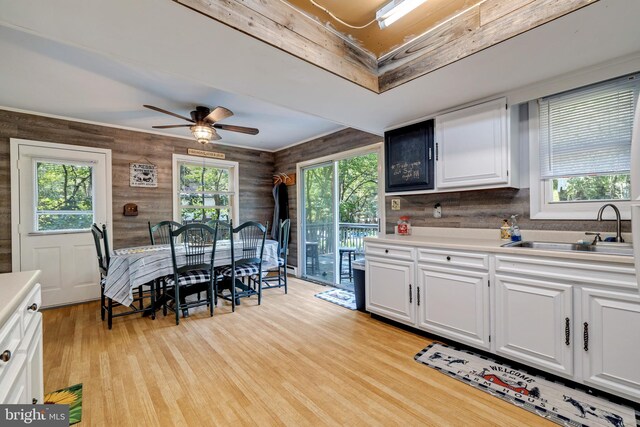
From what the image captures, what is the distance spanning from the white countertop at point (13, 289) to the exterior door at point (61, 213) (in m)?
2.82

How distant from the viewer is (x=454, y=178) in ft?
8.61

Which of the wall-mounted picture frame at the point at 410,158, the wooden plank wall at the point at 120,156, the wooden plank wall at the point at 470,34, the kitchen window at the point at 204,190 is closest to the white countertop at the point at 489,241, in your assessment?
the wall-mounted picture frame at the point at 410,158

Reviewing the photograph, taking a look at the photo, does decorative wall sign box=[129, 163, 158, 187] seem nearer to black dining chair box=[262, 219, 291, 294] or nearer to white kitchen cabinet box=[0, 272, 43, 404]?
black dining chair box=[262, 219, 291, 294]

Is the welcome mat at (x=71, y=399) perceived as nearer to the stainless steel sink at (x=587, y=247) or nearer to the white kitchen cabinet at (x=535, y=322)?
the white kitchen cabinet at (x=535, y=322)

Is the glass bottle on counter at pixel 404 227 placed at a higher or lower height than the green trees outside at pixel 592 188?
lower

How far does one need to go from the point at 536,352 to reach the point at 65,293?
507 cm

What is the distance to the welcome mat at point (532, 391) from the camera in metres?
1.55

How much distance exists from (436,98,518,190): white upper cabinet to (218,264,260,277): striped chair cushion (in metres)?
2.41

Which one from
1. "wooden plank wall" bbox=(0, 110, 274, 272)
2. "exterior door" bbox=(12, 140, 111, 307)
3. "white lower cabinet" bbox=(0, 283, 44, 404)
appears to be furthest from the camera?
"exterior door" bbox=(12, 140, 111, 307)

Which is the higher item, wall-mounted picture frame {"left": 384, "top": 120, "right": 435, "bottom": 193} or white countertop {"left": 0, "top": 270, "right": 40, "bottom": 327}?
wall-mounted picture frame {"left": 384, "top": 120, "right": 435, "bottom": 193}

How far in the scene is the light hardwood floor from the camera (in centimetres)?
162

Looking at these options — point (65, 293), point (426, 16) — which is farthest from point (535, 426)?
point (65, 293)

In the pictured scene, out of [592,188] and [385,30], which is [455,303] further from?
[385,30]

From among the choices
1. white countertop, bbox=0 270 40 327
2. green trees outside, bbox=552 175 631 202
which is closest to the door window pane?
white countertop, bbox=0 270 40 327
